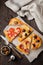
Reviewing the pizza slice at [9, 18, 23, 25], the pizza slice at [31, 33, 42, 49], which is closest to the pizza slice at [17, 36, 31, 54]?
the pizza slice at [31, 33, 42, 49]

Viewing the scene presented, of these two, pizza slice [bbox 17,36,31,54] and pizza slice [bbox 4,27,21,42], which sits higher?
pizza slice [bbox 4,27,21,42]

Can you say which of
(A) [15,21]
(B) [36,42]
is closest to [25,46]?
(B) [36,42]

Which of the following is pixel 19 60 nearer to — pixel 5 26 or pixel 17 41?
pixel 17 41

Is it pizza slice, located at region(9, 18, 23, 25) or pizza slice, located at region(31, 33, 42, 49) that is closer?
pizza slice, located at region(31, 33, 42, 49)

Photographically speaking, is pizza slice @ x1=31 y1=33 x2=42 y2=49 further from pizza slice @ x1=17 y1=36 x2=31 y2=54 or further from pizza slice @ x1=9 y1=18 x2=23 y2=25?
pizza slice @ x1=9 y1=18 x2=23 y2=25

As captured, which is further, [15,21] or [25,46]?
[15,21]

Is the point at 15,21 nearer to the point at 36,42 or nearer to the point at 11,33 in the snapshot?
the point at 11,33

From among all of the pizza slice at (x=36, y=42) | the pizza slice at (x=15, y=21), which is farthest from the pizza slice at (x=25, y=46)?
the pizza slice at (x=15, y=21)
